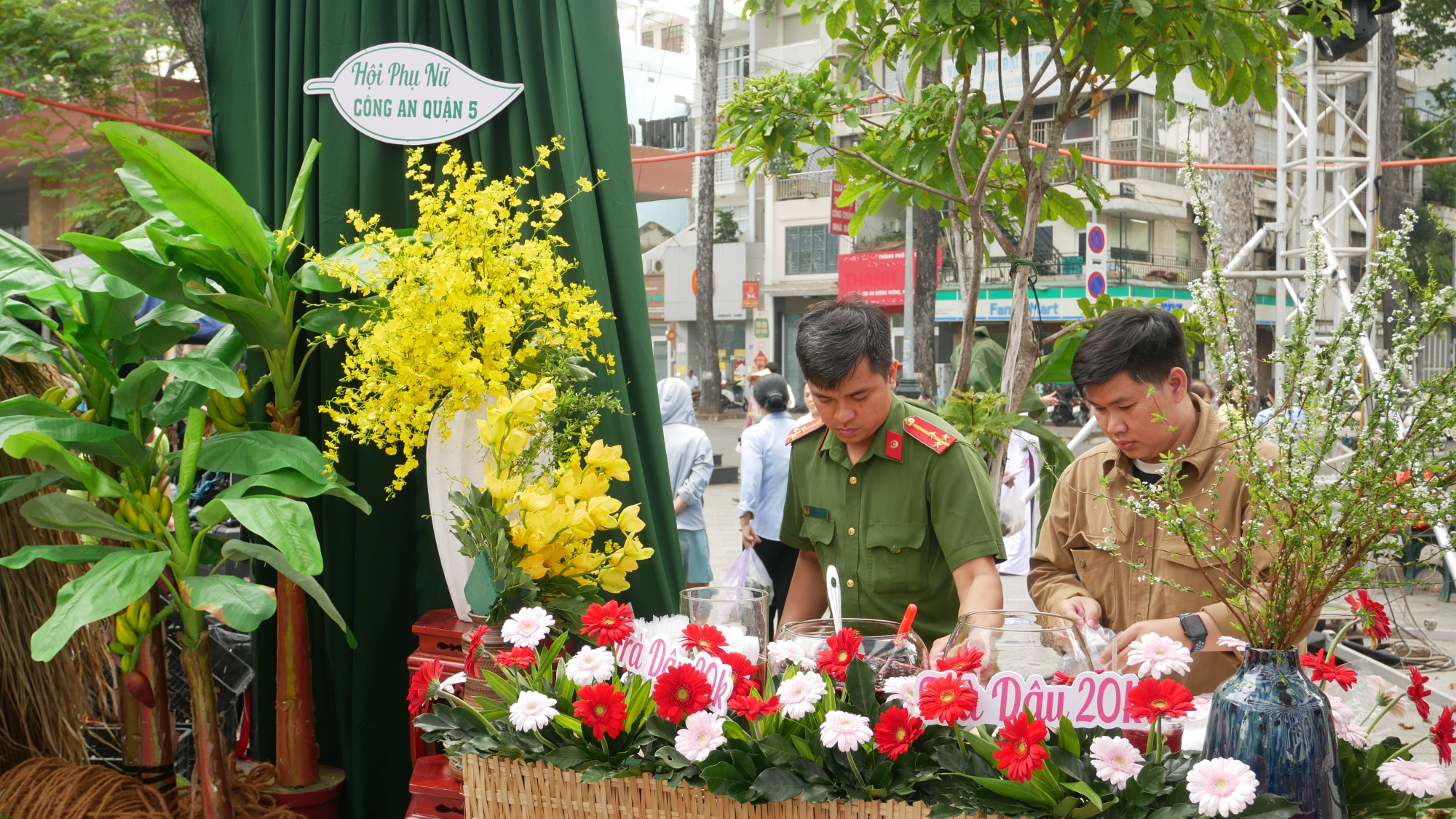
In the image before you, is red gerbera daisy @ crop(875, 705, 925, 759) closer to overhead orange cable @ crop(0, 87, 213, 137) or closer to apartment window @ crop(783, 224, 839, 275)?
overhead orange cable @ crop(0, 87, 213, 137)

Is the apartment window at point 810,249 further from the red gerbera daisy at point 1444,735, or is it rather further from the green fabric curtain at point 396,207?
the red gerbera daisy at point 1444,735

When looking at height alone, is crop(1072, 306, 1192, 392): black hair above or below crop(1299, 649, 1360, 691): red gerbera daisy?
above

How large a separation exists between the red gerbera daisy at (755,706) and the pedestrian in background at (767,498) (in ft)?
11.5

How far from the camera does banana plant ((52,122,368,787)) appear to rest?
6.07ft

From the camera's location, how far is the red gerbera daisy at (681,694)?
1189 mm

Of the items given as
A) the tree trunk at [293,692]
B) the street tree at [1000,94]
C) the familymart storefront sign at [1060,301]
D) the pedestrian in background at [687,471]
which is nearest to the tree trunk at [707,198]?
the familymart storefront sign at [1060,301]

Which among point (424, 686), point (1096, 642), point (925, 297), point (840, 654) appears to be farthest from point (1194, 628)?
point (925, 297)

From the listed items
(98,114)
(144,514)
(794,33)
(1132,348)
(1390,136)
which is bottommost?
(144,514)

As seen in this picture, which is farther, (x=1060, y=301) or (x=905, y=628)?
(x=1060, y=301)

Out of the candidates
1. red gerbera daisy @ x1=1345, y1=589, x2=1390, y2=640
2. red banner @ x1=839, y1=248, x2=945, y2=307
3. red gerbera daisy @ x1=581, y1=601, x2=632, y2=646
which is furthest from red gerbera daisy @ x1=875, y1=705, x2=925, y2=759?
red banner @ x1=839, y1=248, x2=945, y2=307

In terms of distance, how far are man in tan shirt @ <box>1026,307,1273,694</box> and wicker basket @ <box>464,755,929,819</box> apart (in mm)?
706

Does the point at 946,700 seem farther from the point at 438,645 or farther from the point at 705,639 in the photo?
the point at 438,645

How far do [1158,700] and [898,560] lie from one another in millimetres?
980

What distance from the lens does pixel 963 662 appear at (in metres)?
1.14
